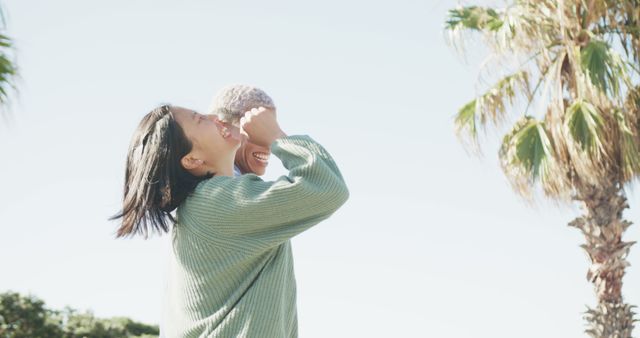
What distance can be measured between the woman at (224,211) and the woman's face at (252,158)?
0.04 meters

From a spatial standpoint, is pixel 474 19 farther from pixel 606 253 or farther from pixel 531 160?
pixel 606 253

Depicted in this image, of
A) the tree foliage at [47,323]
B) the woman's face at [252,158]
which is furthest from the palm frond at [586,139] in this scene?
the woman's face at [252,158]

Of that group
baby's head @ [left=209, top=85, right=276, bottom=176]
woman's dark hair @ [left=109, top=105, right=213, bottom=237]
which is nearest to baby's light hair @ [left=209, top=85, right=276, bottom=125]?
baby's head @ [left=209, top=85, right=276, bottom=176]

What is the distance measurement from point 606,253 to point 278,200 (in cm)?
828

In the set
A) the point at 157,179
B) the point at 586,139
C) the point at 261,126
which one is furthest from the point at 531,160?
the point at 157,179

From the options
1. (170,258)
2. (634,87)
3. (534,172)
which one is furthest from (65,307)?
(170,258)

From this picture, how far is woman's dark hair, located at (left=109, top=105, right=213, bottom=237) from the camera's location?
7.14 ft

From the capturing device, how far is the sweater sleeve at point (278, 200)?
6.72 ft

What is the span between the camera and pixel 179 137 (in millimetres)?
2199

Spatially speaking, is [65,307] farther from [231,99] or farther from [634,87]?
[231,99]

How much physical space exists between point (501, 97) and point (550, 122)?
0.89m

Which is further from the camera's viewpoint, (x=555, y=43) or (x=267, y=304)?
(x=555, y=43)

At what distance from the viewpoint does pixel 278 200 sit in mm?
2049

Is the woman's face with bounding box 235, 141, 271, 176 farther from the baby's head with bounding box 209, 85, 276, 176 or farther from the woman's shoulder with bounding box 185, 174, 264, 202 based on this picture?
the woman's shoulder with bounding box 185, 174, 264, 202
